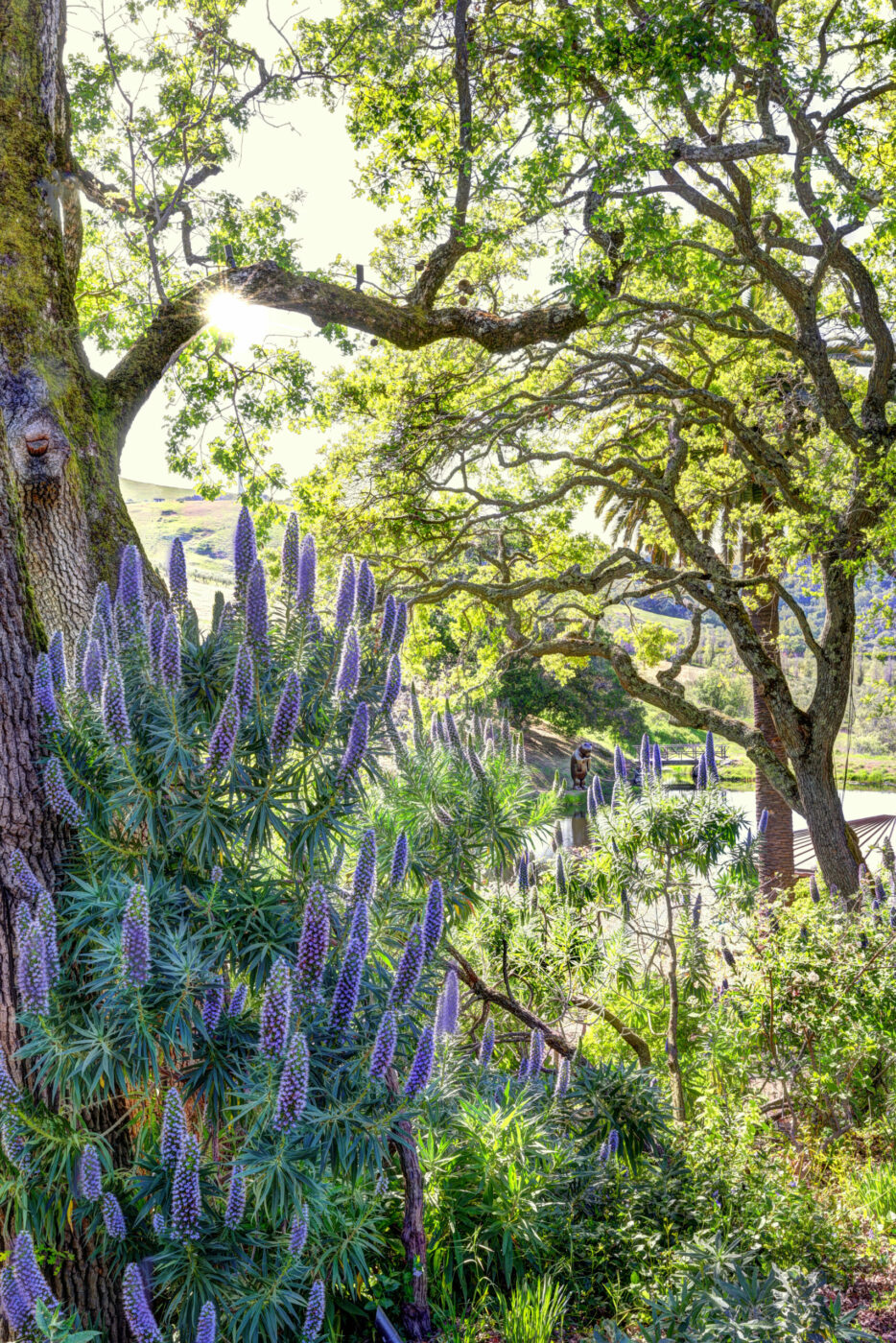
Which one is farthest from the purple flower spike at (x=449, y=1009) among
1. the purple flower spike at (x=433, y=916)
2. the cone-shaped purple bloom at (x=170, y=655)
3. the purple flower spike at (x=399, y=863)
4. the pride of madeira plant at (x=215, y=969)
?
the cone-shaped purple bloom at (x=170, y=655)

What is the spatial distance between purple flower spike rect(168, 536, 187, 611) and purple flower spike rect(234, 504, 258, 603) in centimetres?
20

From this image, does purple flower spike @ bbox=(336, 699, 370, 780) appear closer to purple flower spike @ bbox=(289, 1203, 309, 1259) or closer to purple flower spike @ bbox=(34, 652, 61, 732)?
purple flower spike @ bbox=(34, 652, 61, 732)

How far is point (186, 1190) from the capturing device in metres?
1.92

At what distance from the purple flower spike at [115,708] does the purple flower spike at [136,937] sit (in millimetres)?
441

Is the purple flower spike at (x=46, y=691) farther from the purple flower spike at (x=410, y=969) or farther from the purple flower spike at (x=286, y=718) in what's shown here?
the purple flower spike at (x=410, y=969)

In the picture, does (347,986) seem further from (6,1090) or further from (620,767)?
(620,767)

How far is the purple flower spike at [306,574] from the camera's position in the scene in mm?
2414

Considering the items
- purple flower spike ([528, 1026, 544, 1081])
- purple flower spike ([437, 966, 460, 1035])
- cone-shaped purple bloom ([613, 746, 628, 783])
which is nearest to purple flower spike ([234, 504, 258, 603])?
purple flower spike ([437, 966, 460, 1035])

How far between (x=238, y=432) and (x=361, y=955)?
6.41 metres

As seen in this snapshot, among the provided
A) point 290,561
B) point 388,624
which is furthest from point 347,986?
point 290,561

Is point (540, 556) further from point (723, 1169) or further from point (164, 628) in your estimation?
point (164, 628)

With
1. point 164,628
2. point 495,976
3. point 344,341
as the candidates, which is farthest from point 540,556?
point 164,628

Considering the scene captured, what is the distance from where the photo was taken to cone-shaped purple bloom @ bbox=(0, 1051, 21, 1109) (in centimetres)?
198

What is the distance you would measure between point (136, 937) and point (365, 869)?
59cm
